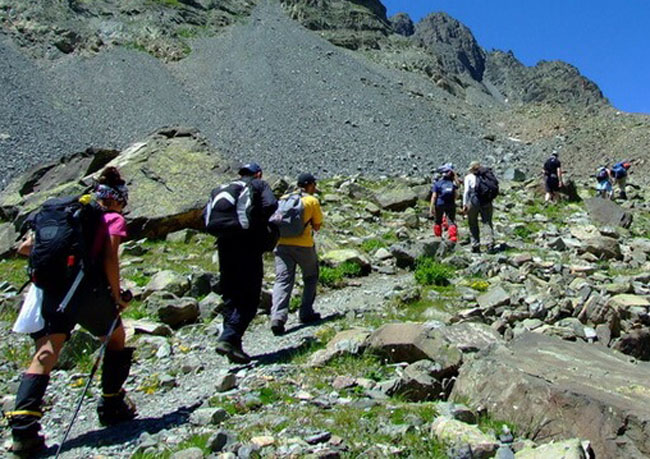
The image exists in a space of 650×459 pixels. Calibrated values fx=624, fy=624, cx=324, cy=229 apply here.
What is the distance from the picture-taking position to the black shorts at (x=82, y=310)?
17.0 ft

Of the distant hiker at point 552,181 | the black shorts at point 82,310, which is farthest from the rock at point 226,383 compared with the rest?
the distant hiker at point 552,181

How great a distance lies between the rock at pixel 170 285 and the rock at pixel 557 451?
6859 millimetres

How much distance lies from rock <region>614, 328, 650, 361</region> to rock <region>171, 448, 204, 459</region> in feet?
14.9

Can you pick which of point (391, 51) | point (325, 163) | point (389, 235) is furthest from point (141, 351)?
point (391, 51)

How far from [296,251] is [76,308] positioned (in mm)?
3576

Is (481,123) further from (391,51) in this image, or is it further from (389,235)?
(389,235)

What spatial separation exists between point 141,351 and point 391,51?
65790mm

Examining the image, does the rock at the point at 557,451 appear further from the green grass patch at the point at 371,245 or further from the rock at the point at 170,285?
the green grass patch at the point at 371,245

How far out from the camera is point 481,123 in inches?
1976

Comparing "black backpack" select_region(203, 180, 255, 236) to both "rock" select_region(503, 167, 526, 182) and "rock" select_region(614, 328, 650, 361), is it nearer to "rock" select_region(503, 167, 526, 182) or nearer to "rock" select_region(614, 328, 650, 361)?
"rock" select_region(614, 328, 650, 361)

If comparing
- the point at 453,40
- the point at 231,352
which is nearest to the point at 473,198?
the point at 231,352

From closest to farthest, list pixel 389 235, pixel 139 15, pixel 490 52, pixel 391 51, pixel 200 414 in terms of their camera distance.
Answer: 1. pixel 200 414
2. pixel 389 235
3. pixel 139 15
4. pixel 391 51
5. pixel 490 52

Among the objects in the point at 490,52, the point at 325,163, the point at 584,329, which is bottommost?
the point at 584,329

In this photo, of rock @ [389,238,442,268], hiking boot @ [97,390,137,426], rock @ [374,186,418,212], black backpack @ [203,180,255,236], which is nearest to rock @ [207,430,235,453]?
hiking boot @ [97,390,137,426]
